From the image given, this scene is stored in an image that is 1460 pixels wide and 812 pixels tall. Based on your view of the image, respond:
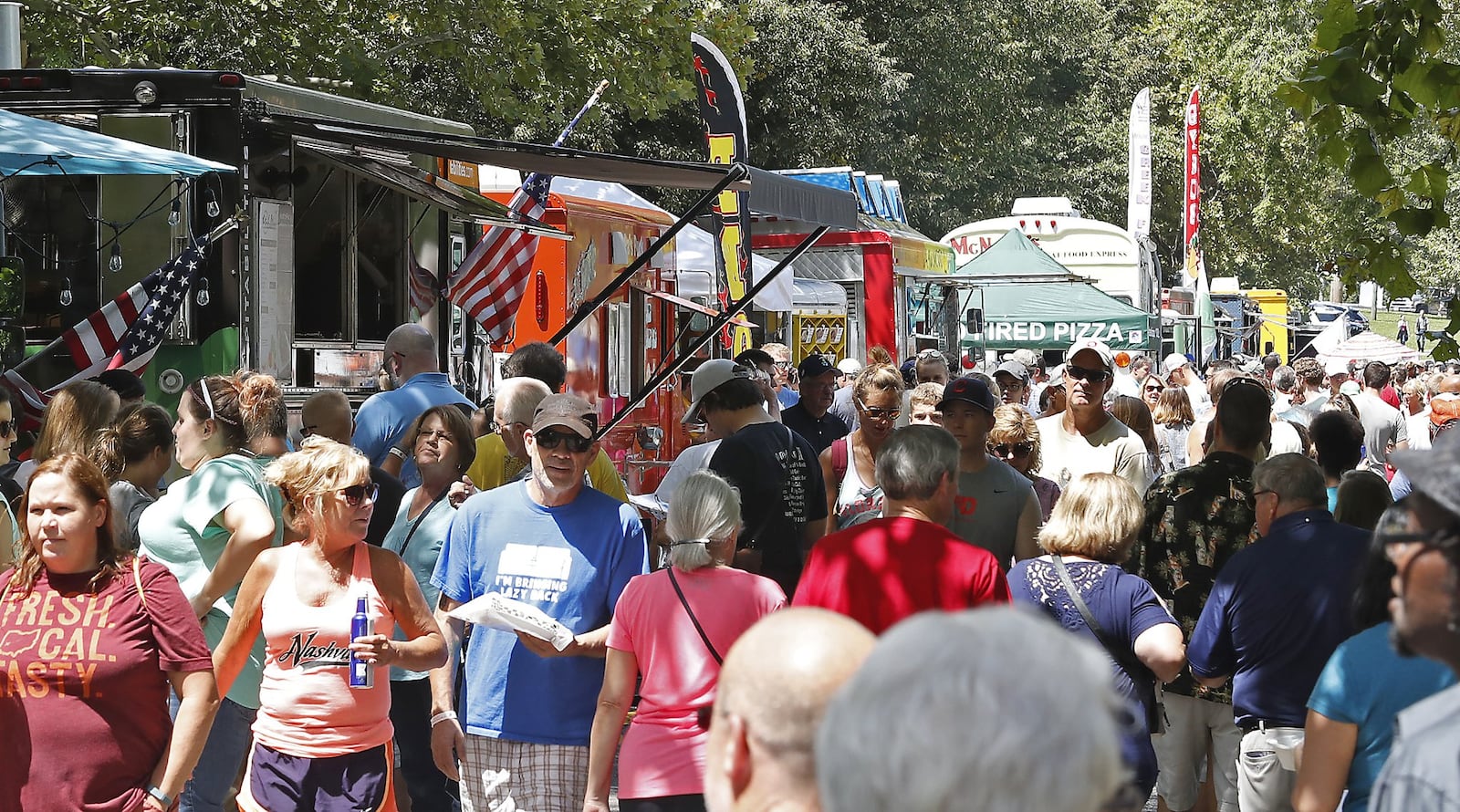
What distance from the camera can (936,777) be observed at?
1.66 meters

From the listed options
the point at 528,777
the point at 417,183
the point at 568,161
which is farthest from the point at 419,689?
the point at 417,183

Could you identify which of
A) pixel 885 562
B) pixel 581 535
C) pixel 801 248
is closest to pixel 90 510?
pixel 581 535

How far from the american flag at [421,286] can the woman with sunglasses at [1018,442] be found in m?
5.37

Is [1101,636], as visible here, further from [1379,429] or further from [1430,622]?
[1379,429]

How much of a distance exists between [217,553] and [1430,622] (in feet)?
14.2

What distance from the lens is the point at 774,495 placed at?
6.68 meters

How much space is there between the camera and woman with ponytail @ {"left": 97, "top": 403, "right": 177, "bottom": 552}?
5.89m

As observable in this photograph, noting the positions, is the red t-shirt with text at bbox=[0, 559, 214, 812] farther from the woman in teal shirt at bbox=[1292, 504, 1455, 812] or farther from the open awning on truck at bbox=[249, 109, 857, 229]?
the open awning on truck at bbox=[249, 109, 857, 229]

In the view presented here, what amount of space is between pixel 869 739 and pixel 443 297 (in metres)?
10.7

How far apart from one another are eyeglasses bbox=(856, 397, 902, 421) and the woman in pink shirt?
2.70 meters

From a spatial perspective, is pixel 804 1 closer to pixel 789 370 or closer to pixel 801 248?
pixel 789 370

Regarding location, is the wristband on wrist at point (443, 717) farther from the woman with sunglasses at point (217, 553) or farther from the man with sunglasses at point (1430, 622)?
the man with sunglasses at point (1430, 622)

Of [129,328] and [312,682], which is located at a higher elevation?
[129,328]

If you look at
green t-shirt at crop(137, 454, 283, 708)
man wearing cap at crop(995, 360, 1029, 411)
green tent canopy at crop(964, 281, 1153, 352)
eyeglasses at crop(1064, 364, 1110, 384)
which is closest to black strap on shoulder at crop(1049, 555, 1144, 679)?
green t-shirt at crop(137, 454, 283, 708)
